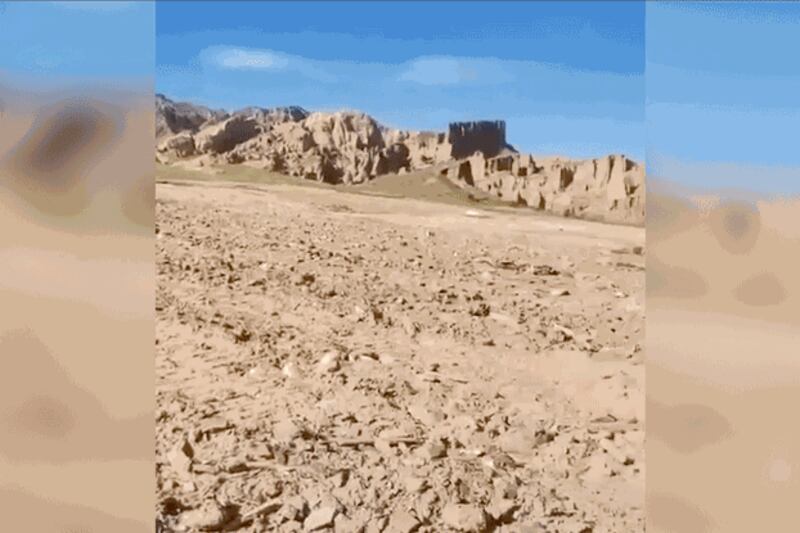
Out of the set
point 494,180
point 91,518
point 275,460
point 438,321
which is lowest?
point 91,518

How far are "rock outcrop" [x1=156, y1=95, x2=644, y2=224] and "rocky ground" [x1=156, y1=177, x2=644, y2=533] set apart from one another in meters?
0.43

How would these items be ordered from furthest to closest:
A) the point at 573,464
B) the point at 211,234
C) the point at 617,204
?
the point at 617,204 < the point at 211,234 < the point at 573,464

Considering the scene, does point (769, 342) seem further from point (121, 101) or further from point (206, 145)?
point (206, 145)

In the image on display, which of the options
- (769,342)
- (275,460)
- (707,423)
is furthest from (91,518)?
(769,342)

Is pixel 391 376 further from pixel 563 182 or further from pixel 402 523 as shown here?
pixel 563 182

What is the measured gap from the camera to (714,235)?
194 centimetres

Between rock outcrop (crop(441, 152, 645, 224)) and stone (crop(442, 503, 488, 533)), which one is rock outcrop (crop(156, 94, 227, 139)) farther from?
stone (crop(442, 503, 488, 533))

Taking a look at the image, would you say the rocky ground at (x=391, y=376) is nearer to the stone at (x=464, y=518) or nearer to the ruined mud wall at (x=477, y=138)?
the stone at (x=464, y=518)

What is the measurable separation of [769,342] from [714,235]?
285 millimetres

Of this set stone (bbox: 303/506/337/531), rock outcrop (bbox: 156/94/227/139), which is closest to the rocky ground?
stone (bbox: 303/506/337/531)

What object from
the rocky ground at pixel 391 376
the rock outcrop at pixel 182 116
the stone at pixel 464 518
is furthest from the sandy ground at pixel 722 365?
the rock outcrop at pixel 182 116

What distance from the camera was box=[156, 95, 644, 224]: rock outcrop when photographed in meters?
2.94

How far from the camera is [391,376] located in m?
2.04

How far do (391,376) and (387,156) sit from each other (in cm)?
178
